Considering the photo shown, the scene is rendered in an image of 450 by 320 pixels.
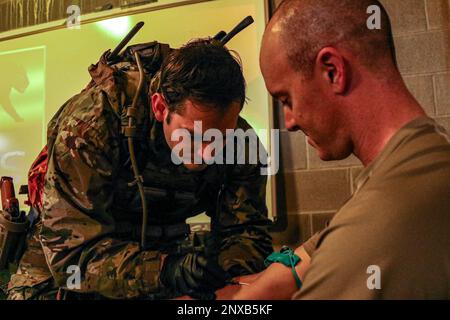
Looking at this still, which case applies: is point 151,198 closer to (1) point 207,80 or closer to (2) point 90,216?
(2) point 90,216

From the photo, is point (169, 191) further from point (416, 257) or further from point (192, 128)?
point (416, 257)

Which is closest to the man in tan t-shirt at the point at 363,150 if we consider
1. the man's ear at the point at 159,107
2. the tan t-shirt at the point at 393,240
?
the tan t-shirt at the point at 393,240

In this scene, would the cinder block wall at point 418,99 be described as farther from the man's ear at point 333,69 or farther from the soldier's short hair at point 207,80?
the man's ear at point 333,69

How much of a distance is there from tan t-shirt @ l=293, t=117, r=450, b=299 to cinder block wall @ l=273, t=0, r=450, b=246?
506 millimetres

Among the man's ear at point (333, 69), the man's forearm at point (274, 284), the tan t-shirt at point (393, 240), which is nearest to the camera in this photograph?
the tan t-shirt at point (393, 240)

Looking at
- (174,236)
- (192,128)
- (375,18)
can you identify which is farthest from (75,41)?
(375,18)

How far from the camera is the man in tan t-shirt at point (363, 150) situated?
55 cm

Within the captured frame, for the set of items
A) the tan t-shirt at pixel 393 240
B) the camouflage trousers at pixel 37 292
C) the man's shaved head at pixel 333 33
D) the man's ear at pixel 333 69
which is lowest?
the camouflage trousers at pixel 37 292

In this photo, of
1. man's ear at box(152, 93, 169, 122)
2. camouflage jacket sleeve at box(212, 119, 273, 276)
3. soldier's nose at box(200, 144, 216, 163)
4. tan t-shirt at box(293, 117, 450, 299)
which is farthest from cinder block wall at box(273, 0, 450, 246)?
tan t-shirt at box(293, 117, 450, 299)

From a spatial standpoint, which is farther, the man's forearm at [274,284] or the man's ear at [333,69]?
the man's forearm at [274,284]

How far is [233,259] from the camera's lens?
3.58 feet

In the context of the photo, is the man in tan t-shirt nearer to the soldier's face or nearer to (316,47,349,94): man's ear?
(316,47,349,94): man's ear

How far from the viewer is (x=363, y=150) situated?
0.74 m

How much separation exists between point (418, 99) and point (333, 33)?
431 millimetres
